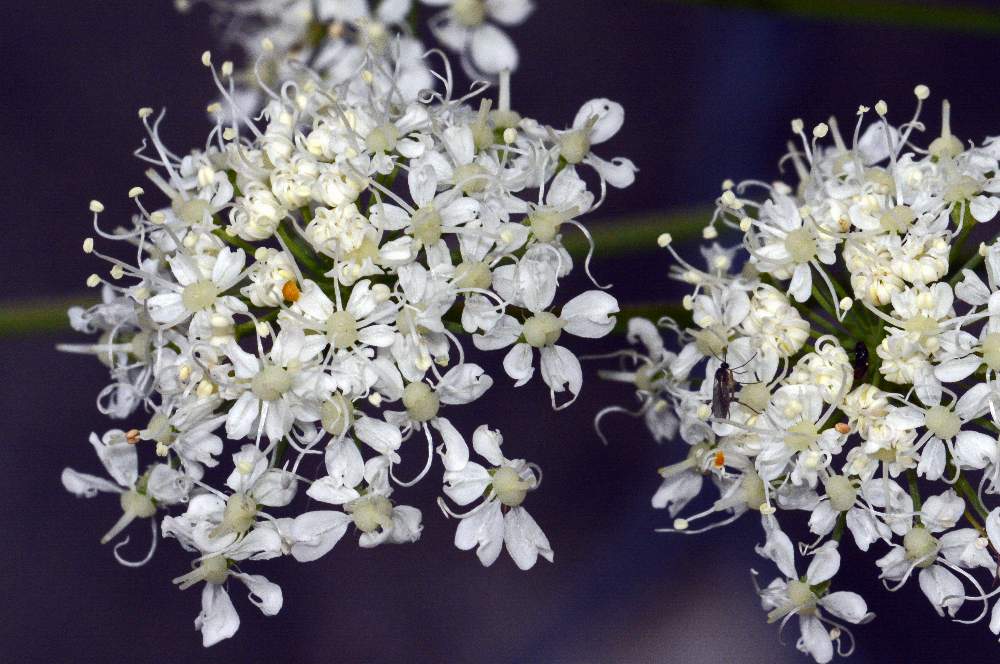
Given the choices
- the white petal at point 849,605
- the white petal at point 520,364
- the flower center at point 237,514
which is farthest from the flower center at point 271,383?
the white petal at point 849,605

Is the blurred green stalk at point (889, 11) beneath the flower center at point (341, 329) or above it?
above

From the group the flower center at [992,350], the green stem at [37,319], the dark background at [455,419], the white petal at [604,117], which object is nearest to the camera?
the flower center at [992,350]

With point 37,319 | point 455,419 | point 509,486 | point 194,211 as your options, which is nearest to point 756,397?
point 509,486

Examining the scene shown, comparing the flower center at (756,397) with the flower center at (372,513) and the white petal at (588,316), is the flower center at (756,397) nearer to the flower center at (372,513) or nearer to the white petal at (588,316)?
the white petal at (588,316)

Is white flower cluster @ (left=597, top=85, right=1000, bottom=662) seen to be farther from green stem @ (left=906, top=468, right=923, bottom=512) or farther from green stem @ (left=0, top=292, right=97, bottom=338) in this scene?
green stem @ (left=0, top=292, right=97, bottom=338)

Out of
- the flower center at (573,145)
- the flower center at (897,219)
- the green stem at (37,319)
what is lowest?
the green stem at (37,319)
